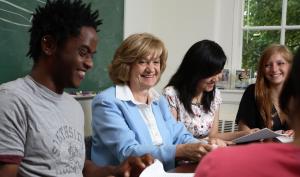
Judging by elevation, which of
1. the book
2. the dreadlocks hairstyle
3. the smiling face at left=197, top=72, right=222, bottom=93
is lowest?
the book

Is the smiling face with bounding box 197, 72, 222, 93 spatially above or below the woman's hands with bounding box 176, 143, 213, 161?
above

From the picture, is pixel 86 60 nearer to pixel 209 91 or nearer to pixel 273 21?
pixel 209 91

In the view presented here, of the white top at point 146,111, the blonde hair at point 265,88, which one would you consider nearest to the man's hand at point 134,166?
the white top at point 146,111

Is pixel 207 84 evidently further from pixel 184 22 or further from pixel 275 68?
pixel 184 22

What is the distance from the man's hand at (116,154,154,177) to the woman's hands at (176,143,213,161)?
1.26 ft

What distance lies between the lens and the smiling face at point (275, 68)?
255 cm

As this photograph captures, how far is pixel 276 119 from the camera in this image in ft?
8.14

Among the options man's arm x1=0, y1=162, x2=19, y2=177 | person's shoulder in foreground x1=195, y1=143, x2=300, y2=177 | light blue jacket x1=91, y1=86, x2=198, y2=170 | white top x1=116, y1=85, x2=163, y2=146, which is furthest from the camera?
white top x1=116, y1=85, x2=163, y2=146

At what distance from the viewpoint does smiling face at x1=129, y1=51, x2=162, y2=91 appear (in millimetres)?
1833

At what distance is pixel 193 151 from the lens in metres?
1.58

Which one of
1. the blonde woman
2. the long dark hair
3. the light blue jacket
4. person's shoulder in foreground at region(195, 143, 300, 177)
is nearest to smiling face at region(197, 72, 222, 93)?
the long dark hair

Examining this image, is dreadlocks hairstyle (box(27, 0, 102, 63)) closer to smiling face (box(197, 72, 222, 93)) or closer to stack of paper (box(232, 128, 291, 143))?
stack of paper (box(232, 128, 291, 143))

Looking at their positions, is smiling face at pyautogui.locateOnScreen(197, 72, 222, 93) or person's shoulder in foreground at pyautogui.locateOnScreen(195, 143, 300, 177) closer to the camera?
person's shoulder in foreground at pyautogui.locateOnScreen(195, 143, 300, 177)

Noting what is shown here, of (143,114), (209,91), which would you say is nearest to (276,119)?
(209,91)
